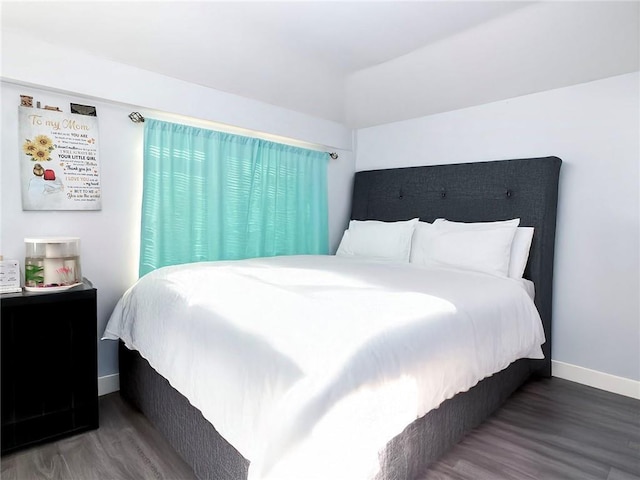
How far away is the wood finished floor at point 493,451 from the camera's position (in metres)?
1.58

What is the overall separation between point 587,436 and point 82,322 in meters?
2.56

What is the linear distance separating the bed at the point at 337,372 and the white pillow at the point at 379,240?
413 mm

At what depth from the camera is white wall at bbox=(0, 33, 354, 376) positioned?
77.7 inches

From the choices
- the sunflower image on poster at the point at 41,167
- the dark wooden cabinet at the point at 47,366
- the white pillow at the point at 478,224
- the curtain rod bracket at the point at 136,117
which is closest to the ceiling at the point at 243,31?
the curtain rod bracket at the point at 136,117

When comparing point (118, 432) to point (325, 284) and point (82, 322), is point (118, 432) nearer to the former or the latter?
point (82, 322)

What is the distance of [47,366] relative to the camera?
1780 millimetres

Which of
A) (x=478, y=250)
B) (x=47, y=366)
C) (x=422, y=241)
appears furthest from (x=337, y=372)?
(x=422, y=241)

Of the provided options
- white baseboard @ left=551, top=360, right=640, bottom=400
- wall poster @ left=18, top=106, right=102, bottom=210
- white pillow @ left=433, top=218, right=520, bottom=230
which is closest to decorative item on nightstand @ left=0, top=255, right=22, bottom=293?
wall poster @ left=18, top=106, right=102, bottom=210

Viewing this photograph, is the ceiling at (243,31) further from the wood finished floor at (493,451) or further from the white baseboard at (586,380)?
the wood finished floor at (493,451)

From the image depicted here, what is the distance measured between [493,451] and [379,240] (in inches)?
66.8

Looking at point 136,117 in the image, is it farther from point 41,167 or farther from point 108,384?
point 108,384

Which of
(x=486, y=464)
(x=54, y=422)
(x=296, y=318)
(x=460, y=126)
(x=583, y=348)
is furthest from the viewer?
(x=460, y=126)

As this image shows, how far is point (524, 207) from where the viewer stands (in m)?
2.64

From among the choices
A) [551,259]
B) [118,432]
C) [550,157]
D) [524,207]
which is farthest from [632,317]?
[118,432]
